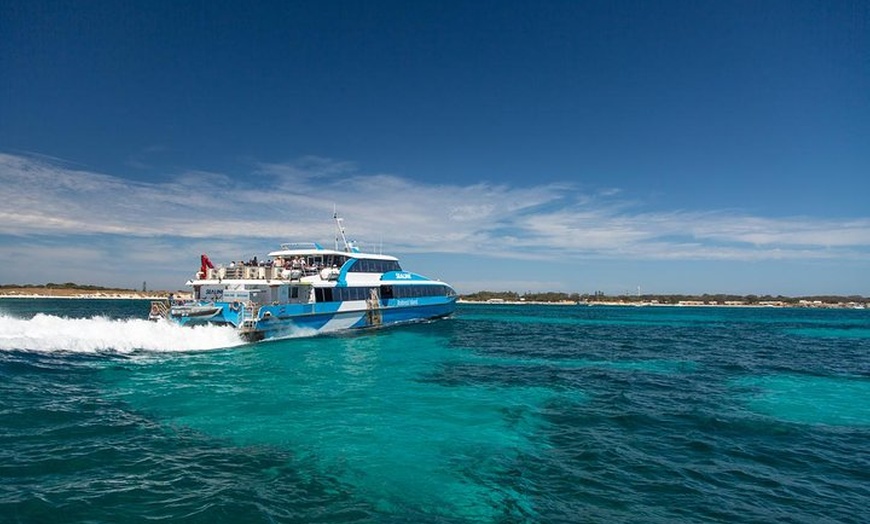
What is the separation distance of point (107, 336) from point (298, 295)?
11367 mm

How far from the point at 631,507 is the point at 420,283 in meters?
40.0

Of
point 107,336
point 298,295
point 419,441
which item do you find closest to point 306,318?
point 298,295

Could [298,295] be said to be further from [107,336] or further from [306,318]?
[107,336]

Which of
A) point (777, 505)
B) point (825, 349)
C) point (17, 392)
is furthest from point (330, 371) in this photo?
point (825, 349)

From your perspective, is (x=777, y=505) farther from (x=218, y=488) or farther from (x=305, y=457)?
(x=218, y=488)

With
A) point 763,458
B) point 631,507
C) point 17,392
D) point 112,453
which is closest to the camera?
point 631,507

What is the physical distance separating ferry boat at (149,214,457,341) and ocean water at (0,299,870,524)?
5.52m

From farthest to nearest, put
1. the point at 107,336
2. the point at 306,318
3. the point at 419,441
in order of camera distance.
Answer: the point at 306,318, the point at 107,336, the point at 419,441

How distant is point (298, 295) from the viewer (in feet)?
111

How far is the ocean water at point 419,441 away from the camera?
814 cm

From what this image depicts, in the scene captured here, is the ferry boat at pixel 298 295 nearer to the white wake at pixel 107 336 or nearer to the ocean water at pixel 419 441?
the white wake at pixel 107 336

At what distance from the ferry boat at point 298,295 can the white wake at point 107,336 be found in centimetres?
105

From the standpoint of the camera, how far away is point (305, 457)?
10.2m

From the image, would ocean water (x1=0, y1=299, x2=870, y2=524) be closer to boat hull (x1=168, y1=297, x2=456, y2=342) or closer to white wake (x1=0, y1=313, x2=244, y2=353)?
white wake (x1=0, y1=313, x2=244, y2=353)
